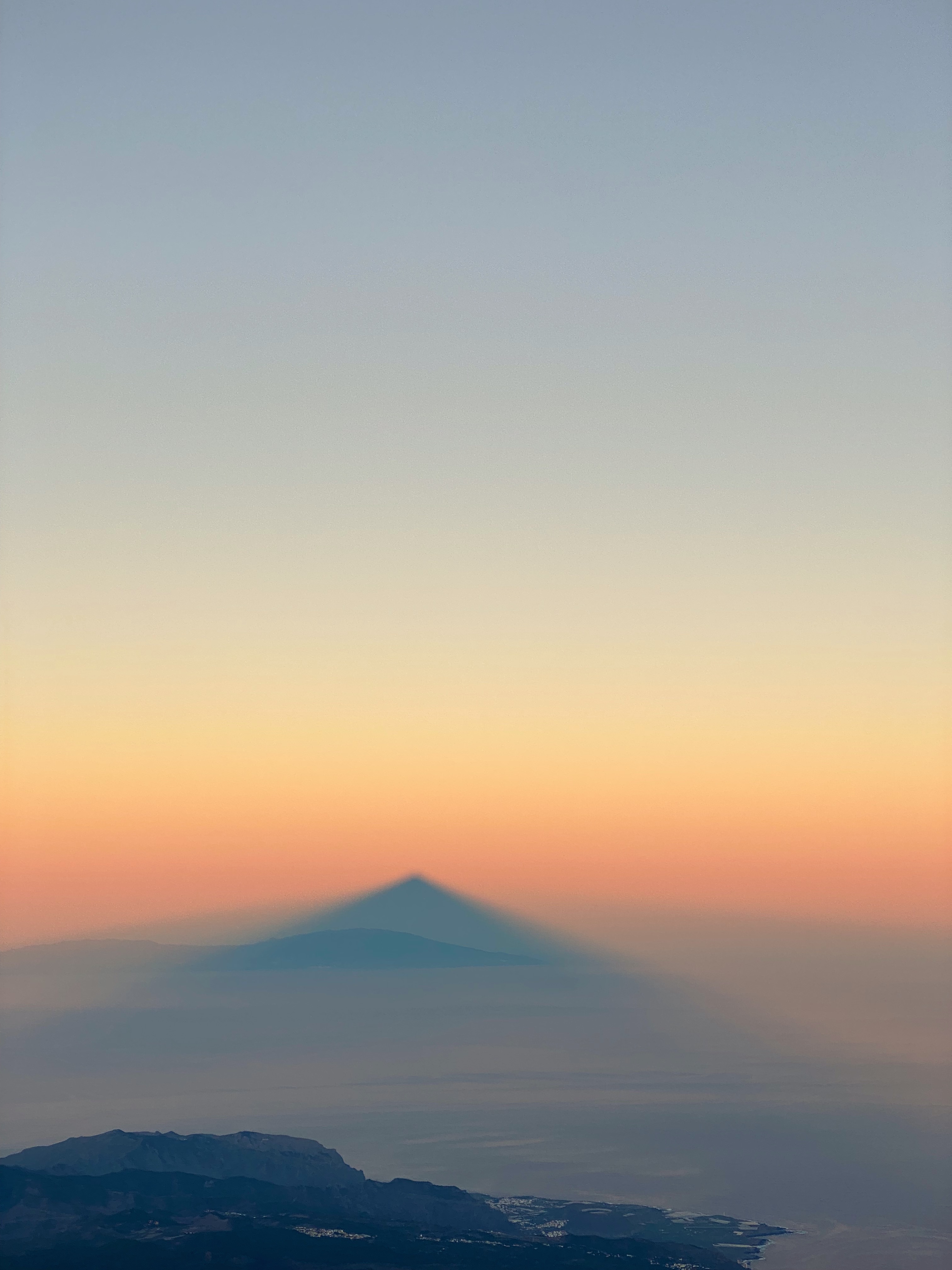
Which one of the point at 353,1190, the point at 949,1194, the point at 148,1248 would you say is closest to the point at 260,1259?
the point at 148,1248

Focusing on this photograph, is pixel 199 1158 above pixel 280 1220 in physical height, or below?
above

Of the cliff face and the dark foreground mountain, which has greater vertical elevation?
the cliff face

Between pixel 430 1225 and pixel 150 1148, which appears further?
pixel 150 1148

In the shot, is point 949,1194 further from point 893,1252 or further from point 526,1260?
point 526,1260

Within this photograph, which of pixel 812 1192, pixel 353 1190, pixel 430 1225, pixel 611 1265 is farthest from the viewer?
pixel 812 1192

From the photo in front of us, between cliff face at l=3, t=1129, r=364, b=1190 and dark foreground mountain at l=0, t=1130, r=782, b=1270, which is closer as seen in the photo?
dark foreground mountain at l=0, t=1130, r=782, b=1270

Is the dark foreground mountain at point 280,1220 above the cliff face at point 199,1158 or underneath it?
underneath

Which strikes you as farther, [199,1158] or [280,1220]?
[199,1158]

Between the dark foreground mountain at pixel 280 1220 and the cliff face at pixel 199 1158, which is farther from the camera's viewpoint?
the cliff face at pixel 199 1158
